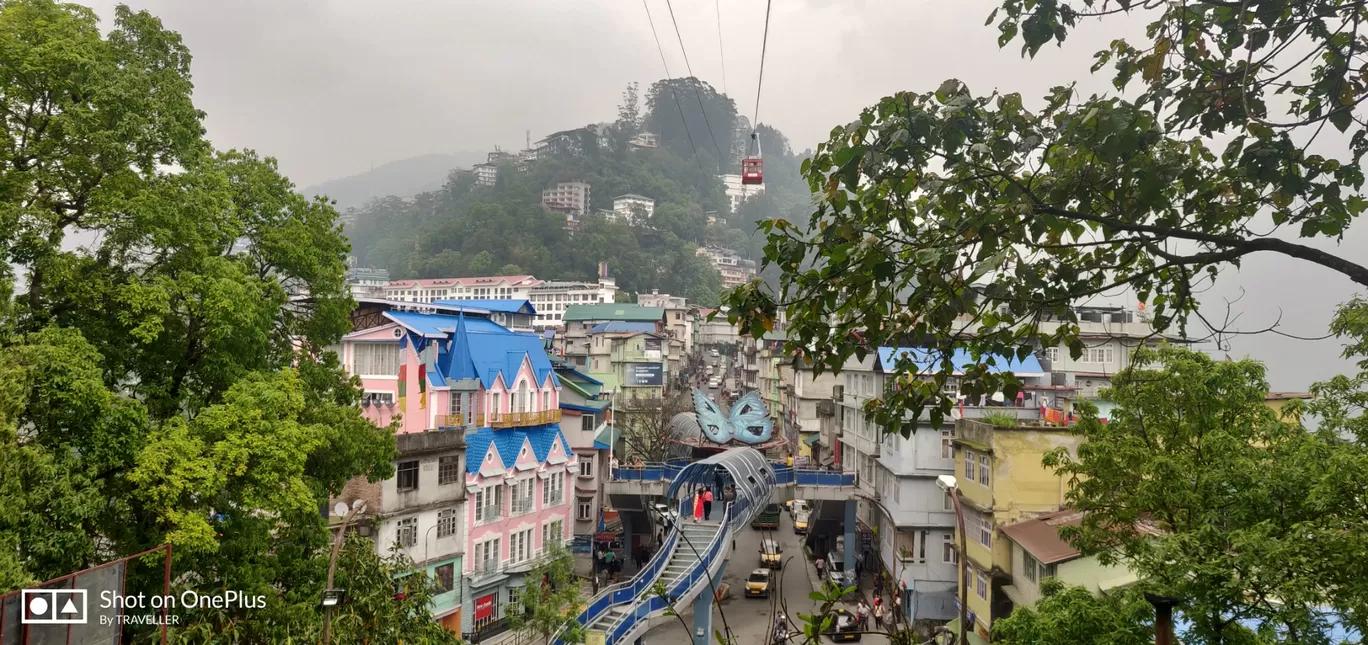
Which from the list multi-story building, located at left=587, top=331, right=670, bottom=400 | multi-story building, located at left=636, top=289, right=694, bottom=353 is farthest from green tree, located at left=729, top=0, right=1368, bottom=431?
multi-story building, located at left=636, top=289, right=694, bottom=353

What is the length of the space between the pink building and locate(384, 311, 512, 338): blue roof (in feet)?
0.16

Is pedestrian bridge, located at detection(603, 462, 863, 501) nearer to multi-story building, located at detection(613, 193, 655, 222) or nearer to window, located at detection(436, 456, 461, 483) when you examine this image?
window, located at detection(436, 456, 461, 483)

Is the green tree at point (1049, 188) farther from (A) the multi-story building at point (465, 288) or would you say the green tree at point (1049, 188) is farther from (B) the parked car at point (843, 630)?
(A) the multi-story building at point (465, 288)

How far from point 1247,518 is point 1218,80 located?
17.3ft

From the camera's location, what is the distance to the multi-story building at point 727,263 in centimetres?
13438

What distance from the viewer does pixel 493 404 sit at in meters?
27.6

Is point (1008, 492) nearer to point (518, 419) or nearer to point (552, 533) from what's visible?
point (552, 533)

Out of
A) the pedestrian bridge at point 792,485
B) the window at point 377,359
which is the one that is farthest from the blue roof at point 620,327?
the window at point 377,359

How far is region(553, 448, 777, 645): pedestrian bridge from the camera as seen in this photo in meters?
21.3

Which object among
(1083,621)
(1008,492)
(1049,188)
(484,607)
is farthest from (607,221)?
(1049,188)

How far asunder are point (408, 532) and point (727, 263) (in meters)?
118

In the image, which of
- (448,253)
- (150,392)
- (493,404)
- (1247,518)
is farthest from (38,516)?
(448,253)

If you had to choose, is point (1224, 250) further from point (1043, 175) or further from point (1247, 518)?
point (1247, 518)

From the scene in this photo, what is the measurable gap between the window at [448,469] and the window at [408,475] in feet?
2.72
